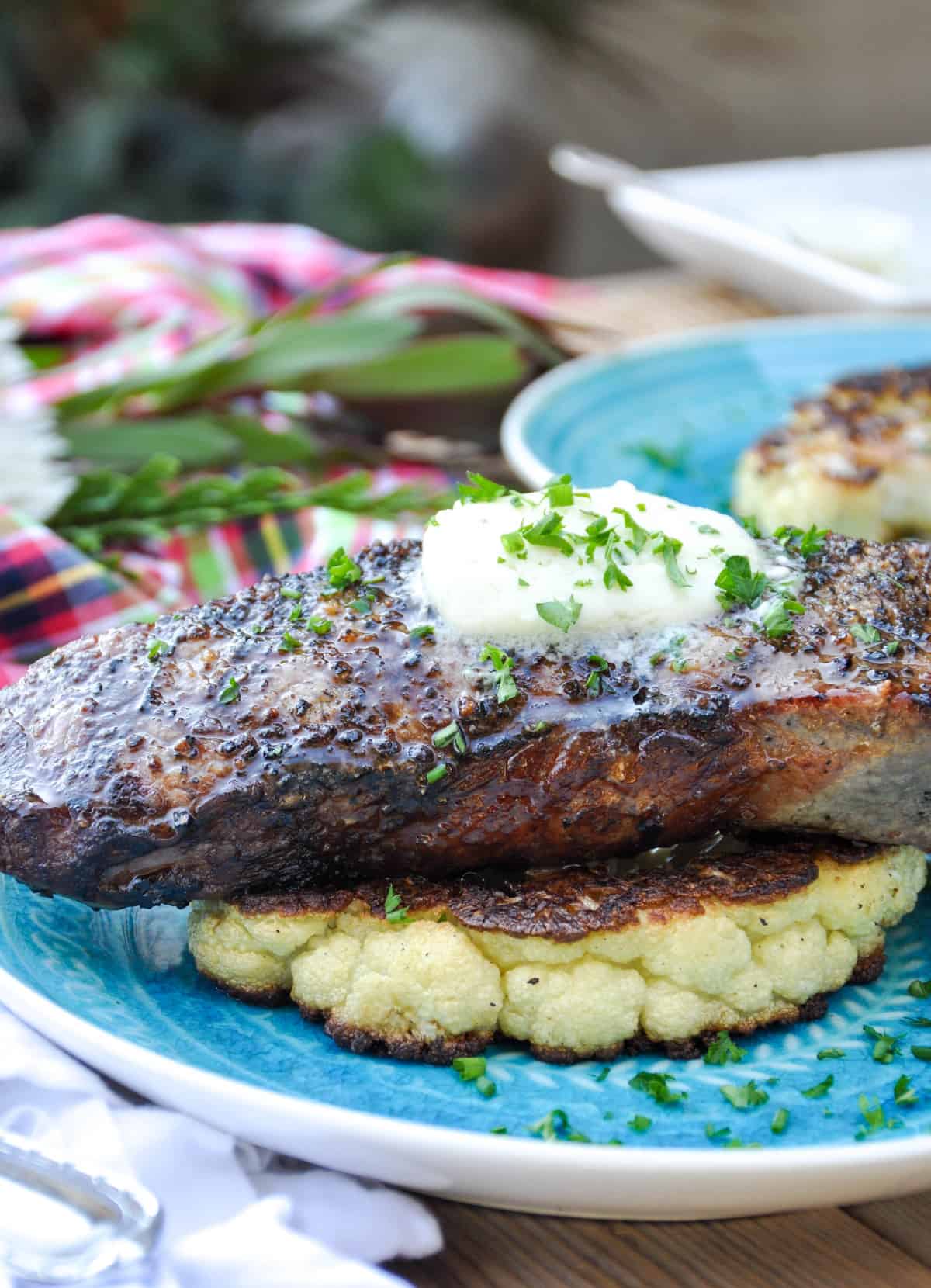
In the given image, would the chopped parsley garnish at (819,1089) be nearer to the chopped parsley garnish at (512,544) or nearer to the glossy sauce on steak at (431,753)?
the glossy sauce on steak at (431,753)

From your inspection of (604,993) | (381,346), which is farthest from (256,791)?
(381,346)

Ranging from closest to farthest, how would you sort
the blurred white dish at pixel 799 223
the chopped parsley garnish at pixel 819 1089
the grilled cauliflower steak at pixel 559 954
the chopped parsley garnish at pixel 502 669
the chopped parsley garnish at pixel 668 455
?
the chopped parsley garnish at pixel 819 1089
the grilled cauliflower steak at pixel 559 954
the chopped parsley garnish at pixel 502 669
the chopped parsley garnish at pixel 668 455
the blurred white dish at pixel 799 223

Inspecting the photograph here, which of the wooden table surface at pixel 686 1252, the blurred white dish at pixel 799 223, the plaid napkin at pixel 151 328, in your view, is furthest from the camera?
the blurred white dish at pixel 799 223

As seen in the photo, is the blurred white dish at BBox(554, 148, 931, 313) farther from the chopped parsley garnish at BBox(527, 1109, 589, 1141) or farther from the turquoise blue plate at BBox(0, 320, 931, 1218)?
the chopped parsley garnish at BBox(527, 1109, 589, 1141)

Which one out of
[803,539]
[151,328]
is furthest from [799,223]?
[803,539]

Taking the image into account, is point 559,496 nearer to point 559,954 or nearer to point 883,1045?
point 559,954

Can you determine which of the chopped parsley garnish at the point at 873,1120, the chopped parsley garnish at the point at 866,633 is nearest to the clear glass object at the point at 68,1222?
the chopped parsley garnish at the point at 873,1120
